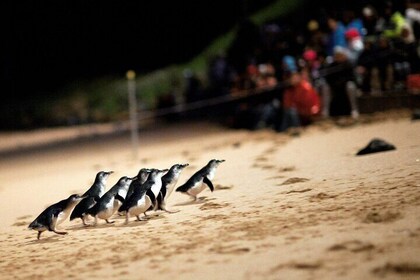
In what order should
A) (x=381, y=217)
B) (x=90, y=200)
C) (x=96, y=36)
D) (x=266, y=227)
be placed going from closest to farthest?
(x=381, y=217) < (x=266, y=227) < (x=90, y=200) < (x=96, y=36)

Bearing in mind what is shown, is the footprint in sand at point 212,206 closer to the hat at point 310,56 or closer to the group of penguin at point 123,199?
the group of penguin at point 123,199

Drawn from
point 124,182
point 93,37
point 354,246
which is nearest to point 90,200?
point 124,182

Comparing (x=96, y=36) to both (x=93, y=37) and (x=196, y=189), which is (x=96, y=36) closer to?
(x=93, y=37)

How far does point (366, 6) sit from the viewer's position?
1734cm

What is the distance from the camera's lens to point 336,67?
614 inches

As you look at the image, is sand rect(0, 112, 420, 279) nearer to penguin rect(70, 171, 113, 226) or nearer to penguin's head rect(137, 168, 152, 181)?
penguin rect(70, 171, 113, 226)

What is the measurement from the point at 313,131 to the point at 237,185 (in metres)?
6.40

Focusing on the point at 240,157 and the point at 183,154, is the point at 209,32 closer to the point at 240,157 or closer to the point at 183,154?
the point at 183,154

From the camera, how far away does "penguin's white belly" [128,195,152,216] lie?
22.7 ft

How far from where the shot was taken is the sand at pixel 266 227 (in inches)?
181

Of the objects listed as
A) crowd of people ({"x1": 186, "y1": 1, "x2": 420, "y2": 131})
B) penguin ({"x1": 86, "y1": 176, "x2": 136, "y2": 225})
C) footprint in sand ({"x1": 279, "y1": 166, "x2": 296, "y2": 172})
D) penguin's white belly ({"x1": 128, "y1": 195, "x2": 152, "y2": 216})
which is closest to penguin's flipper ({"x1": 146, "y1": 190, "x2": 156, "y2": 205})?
penguin's white belly ({"x1": 128, "y1": 195, "x2": 152, "y2": 216})

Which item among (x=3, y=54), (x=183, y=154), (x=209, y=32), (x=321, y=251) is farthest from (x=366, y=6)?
(x=3, y=54)

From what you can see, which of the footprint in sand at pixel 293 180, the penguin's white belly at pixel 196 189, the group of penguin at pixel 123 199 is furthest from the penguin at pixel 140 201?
the footprint in sand at pixel 293 180

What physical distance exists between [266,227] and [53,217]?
250cm
